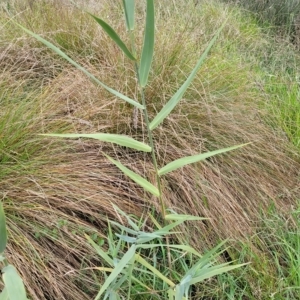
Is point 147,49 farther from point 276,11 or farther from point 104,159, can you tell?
point 276,11

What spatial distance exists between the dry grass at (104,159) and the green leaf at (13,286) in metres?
0.65

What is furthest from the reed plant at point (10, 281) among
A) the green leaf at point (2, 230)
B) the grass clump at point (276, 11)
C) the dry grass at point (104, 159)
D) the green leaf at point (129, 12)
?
the grass clump at point (276, 11)

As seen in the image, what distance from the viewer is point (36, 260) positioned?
120 centimetres

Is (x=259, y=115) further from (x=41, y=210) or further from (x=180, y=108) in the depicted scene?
(x=41, y=210)

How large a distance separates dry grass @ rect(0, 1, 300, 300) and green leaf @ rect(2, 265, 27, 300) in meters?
0.65

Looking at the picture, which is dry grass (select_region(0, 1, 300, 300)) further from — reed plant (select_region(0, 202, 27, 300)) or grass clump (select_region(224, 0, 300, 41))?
grass clump (select_region(224, 0, 300, 41))

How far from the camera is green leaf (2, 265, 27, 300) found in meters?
0.51

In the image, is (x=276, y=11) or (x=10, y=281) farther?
(x=276, y=11)

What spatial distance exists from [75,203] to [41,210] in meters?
0.10

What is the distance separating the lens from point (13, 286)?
521 mm

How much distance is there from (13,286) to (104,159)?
0.98 meters

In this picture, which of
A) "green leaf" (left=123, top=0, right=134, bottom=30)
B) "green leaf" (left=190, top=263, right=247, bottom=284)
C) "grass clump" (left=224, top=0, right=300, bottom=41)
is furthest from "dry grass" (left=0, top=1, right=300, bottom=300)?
"grass clump" (left=224, top=0, right=300, bottom=41)

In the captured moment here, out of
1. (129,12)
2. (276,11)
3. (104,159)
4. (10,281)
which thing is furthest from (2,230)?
(276,11)

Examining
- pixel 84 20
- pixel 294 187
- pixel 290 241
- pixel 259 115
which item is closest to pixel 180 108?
pixel 259 115
